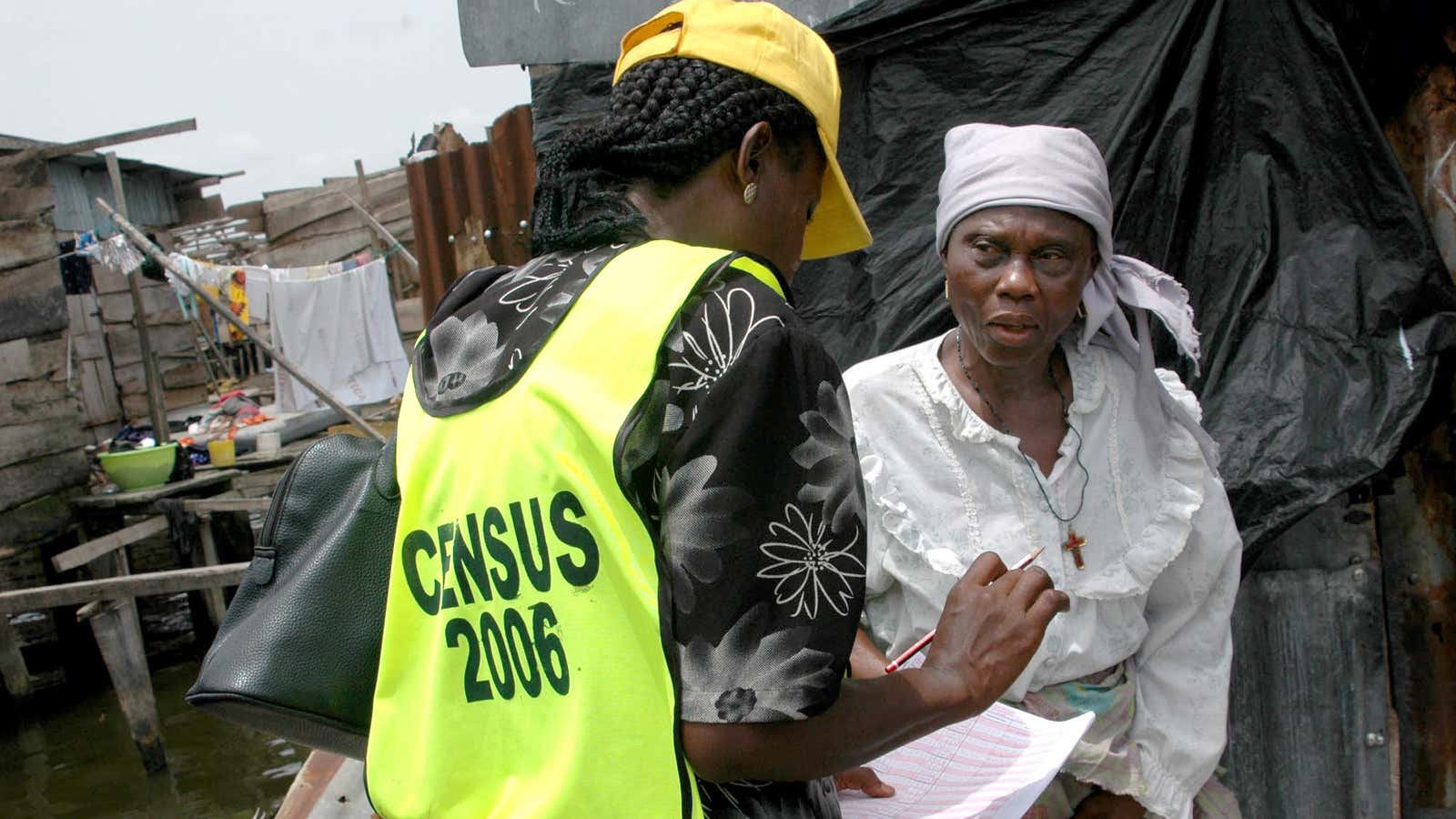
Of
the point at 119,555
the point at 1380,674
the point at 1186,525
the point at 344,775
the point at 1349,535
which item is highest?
the point at 1186,525

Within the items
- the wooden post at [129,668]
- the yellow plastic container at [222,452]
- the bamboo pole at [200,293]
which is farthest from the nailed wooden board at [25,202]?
the wooden post at [129,668]

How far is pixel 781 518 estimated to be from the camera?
1054mm

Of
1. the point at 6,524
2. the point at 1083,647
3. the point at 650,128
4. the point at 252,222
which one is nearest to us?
the point at 650,128

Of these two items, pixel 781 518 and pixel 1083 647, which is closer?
pixel 781 518

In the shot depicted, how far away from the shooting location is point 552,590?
1111 mm

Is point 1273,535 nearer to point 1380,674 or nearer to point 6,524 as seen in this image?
point 1380,674

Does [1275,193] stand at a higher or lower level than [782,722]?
higher

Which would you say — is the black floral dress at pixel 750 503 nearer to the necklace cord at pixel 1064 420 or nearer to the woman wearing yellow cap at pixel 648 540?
the woman wearing yellow cap at pixel 648 540

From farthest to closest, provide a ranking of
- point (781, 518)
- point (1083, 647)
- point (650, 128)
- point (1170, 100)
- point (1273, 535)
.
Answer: point (1170, 100) < point (1273, 535) < point (1083, 647) < point (650, 128) < point (781, 518)

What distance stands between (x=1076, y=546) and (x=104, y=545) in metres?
11.0

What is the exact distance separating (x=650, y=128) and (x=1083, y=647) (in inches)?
51.9

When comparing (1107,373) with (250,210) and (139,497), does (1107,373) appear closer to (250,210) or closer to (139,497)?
(139,497)

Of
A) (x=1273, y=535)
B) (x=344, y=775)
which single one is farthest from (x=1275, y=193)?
(x=344, y=775)

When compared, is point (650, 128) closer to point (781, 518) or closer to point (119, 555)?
point (781, 518)
